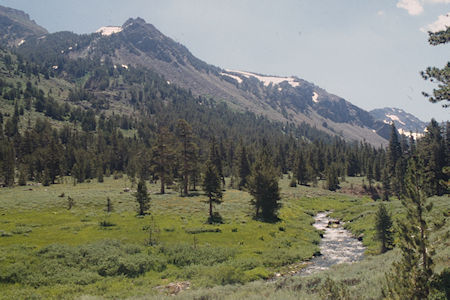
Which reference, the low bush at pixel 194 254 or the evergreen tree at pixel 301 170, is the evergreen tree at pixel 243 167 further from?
the low bush at pixel 194 254

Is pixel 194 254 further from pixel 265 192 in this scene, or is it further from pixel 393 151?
pixel 393 151

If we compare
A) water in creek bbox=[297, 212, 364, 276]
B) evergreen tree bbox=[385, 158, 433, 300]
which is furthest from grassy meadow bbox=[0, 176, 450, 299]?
evergreen tree bbox=[385, 158, 433, 300]

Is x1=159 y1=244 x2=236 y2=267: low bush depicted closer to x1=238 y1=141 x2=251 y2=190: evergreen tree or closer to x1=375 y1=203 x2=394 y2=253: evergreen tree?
x1=375 y1=203 x2=394 y2=253: evergreen tree

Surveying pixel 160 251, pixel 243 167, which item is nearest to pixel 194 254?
pixel 160 251

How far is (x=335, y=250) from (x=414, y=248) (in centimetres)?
2837

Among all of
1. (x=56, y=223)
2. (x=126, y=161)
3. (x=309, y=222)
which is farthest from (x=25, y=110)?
(x=309, y=222)

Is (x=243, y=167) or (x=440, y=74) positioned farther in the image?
(x=243, y=167)

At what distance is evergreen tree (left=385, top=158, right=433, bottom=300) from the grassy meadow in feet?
5.40

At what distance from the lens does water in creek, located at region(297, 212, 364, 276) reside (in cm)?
3021

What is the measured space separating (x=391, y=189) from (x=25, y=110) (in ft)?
797

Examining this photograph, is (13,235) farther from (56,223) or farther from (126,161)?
(126,161)

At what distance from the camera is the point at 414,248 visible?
1131 centimetres

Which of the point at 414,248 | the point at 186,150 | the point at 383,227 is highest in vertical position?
the point at 186,150

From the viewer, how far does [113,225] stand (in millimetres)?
40500
